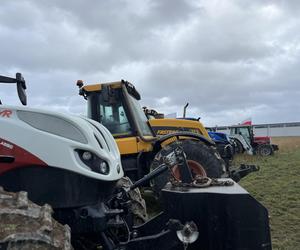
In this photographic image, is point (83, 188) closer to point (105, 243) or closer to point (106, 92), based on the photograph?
point (105, 243)

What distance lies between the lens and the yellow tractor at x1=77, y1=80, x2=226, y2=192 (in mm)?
7734

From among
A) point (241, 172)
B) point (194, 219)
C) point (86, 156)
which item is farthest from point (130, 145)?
point (86, 156)

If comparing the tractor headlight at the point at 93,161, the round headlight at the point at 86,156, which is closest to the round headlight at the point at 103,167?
the tractor headlight at the point at 93,161

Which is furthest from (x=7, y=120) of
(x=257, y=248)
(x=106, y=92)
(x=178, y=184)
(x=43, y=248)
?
(x=106, y=92)

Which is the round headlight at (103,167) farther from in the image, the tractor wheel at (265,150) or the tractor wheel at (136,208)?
the tractor wheel at (265,150)

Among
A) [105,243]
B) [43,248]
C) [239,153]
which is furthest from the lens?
[239,153]

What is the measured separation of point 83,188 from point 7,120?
29.0 inches

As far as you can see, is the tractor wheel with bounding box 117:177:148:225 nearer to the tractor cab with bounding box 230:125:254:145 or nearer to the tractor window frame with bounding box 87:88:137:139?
the tractor window frame with bounding box 87:88:137:139

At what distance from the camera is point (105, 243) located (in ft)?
11.2

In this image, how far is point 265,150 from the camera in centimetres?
2545

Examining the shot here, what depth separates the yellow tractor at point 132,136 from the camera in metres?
7.73

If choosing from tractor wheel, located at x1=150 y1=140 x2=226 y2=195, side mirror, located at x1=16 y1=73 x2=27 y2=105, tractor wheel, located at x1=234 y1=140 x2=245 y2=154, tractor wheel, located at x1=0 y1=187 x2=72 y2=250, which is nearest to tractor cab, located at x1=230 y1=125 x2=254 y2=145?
tractor wheel, located at x1=234 y1=140 x2=245 y2=154

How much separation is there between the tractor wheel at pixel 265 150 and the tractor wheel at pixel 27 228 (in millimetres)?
23821

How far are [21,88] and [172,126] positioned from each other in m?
5.78
